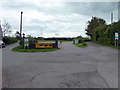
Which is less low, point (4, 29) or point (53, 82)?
point (4, 29)

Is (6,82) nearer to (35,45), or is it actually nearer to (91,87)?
(91,87)

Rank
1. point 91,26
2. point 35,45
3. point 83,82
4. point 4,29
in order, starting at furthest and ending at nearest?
point 91,26
point 4,29
point 35,45
point 83,82

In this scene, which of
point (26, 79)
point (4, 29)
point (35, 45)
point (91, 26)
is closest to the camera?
point (26, 79)

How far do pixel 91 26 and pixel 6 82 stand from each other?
142 ft

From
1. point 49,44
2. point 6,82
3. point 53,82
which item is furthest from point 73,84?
point 49,44

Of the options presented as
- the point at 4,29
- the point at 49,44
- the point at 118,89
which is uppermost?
the point at 4,29

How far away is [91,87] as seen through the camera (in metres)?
3.96

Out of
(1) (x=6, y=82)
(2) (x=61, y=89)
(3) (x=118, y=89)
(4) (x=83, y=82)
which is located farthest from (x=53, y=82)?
(3) (x=118, y=89)

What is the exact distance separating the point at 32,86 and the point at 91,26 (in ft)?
142

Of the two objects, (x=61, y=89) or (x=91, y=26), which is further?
(x=91, y=26)

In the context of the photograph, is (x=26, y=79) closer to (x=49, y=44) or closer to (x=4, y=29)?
(x=49, y=44)

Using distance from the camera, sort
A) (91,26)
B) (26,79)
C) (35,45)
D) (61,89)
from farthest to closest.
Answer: (91,26)
(35,45)
(26,79)
(61,89)

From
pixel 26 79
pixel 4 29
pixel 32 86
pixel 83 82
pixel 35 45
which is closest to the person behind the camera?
pixel 32 86

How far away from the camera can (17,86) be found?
4.08m
